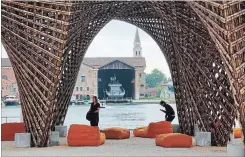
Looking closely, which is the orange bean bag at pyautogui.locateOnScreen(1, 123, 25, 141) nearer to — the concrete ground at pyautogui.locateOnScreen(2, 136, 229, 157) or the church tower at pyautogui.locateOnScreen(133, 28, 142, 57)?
the concrete ground at pyautogui.locateOnScreen(2, 136, 229, 157)

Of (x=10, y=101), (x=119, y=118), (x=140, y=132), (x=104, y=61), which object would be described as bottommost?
(x=10, y=101)

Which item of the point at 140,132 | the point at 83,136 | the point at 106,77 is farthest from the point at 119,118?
the point at 83,136

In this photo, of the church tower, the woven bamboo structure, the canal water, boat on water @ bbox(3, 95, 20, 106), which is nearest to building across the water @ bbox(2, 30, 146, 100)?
boat on water @ bbox(3, 95, 20, 106)

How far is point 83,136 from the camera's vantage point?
13.5 meters

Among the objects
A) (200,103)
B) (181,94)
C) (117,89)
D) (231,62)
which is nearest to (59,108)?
(181,94)

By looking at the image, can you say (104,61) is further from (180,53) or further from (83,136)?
(83,136)

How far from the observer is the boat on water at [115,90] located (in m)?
72.6

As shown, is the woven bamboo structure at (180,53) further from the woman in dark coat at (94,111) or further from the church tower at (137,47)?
the church tower at (137,47)

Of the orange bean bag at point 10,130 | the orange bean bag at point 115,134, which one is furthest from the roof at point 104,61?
the orange bean bag at point 10,130

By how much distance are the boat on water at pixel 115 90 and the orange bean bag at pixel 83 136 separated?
58.4 m

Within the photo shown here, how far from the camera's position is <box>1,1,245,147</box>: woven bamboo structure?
9219mm

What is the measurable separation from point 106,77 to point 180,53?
196 ft

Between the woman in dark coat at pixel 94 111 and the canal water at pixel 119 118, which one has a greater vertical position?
the woman in dark coat at pixel 94 111

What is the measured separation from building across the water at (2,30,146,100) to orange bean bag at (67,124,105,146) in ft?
195
